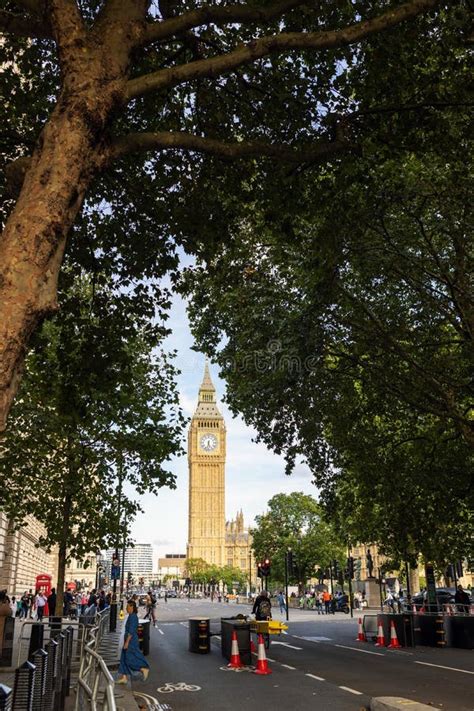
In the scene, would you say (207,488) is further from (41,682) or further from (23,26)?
(23,26)

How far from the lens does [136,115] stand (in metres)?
10.9

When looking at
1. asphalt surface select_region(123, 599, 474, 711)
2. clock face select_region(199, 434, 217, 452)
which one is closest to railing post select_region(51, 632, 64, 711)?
asphalt surface select_region(123, 599, 474, 711)

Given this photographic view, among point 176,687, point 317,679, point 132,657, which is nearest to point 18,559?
point 176,687

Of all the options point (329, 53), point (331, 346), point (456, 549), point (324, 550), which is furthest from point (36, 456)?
point (324, 550)

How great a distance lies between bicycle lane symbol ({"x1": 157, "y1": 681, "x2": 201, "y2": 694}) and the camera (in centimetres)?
1253

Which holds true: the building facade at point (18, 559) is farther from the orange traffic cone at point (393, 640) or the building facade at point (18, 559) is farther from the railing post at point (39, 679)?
the railing post at point (39, 679)

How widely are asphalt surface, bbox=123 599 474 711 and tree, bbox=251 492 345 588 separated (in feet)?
182

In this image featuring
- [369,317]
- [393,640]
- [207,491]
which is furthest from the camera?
[207,491]

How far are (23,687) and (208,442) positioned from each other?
17361 centimetres

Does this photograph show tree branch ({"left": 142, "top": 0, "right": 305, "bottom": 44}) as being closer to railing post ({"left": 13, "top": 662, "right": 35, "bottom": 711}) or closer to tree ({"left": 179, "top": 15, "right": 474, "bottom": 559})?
tree ({"left": 179, "top": 15, "right": 474, "bottom": 559})

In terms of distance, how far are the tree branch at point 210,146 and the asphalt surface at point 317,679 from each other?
8731 mm

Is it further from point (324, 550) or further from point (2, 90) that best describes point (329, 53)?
point (324, 550)

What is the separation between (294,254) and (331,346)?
3399mm

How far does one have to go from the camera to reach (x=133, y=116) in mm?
10984
